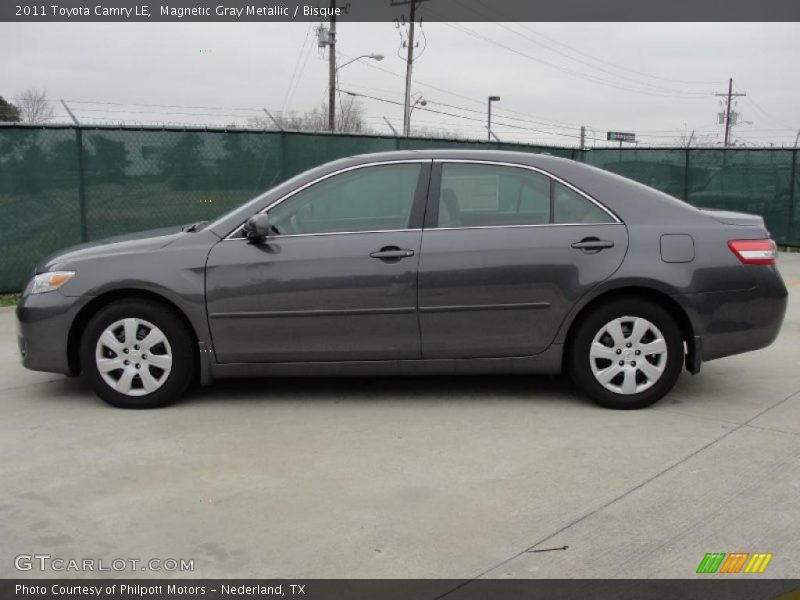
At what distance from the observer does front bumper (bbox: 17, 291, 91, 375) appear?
491cm

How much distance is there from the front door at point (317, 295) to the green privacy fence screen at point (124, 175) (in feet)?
18.0

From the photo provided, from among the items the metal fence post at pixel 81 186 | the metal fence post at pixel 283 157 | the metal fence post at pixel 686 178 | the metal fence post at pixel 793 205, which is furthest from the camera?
the metal fence post at pixel 686 178

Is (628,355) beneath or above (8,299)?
above

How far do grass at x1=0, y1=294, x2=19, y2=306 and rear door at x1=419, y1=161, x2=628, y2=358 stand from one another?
6308 millimetres

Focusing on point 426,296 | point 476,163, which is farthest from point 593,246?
point 426,296

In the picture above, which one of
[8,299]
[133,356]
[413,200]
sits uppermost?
[413,200]

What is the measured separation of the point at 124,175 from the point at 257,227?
584cm

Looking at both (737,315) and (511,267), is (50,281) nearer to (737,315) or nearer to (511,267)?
(511,267)

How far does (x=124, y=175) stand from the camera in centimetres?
993

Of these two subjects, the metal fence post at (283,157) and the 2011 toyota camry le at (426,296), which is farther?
the metal fence post at (283,157)

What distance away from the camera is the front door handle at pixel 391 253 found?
4.86 m

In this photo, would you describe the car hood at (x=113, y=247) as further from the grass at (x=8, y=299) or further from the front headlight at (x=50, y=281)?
the grass at (x=8, y=299)
